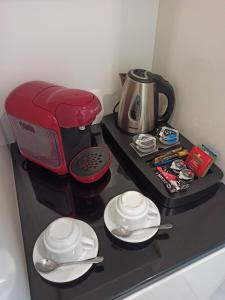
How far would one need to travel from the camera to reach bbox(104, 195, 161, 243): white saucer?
1.74 ft

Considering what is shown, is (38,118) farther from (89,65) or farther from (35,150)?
(89,65)

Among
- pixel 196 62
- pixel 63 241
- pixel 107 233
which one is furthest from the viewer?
pixel 196 62

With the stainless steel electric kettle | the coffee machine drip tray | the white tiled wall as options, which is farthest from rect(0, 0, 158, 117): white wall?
the white tiled wall

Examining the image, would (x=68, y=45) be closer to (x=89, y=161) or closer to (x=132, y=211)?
(x=89, y=161)

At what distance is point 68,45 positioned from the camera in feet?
2.36

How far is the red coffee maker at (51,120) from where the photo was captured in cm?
56

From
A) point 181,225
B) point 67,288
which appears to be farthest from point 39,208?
point 181,225

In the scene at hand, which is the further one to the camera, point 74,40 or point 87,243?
point 74,40

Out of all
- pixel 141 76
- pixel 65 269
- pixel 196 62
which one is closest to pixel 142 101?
pixel 141 76

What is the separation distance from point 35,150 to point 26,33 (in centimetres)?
32

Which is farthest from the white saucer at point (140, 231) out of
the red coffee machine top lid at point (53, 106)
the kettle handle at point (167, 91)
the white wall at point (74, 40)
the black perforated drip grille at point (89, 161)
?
the white wall at point (74, 40)

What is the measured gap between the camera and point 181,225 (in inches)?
23.0

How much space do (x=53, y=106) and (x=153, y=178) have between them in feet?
1.04

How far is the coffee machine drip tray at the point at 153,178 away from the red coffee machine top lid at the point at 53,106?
0.20 meters
